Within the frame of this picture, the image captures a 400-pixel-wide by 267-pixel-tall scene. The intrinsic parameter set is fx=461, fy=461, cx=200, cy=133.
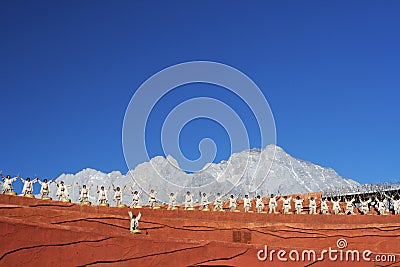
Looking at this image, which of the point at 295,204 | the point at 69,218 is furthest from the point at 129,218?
the point at 295,204

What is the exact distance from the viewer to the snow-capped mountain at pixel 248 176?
101m

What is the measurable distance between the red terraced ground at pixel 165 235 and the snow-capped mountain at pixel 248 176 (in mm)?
70993

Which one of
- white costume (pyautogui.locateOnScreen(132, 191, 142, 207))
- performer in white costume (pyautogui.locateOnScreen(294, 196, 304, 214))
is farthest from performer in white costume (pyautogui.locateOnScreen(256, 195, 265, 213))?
white costume (pyautogui.locateOnScreen(132, 191, 142, 207))

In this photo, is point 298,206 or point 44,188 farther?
point 298,206

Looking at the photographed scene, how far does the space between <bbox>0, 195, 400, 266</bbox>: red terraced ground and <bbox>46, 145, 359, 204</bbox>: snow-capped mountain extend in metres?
71.0

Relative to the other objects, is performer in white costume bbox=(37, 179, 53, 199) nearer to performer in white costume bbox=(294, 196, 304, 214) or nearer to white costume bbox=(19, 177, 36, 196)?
white costume bbox=(19, 177, 36, 196)

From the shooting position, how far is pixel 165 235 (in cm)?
1773

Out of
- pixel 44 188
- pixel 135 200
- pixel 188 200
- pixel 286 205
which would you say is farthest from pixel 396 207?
pixel 44 188

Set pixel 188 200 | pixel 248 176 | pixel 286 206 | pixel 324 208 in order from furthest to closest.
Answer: pixel 248 176, pixel 324 208, pixel 188 200, pixel 286 206

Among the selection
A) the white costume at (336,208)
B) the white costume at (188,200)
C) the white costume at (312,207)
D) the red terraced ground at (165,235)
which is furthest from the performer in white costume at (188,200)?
the white costume at (336,208)

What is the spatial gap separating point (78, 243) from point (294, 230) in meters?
10.7

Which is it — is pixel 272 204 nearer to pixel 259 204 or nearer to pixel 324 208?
pixel 259 204

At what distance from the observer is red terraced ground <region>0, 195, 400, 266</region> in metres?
12.2

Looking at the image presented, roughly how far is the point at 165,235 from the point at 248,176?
85.2m
